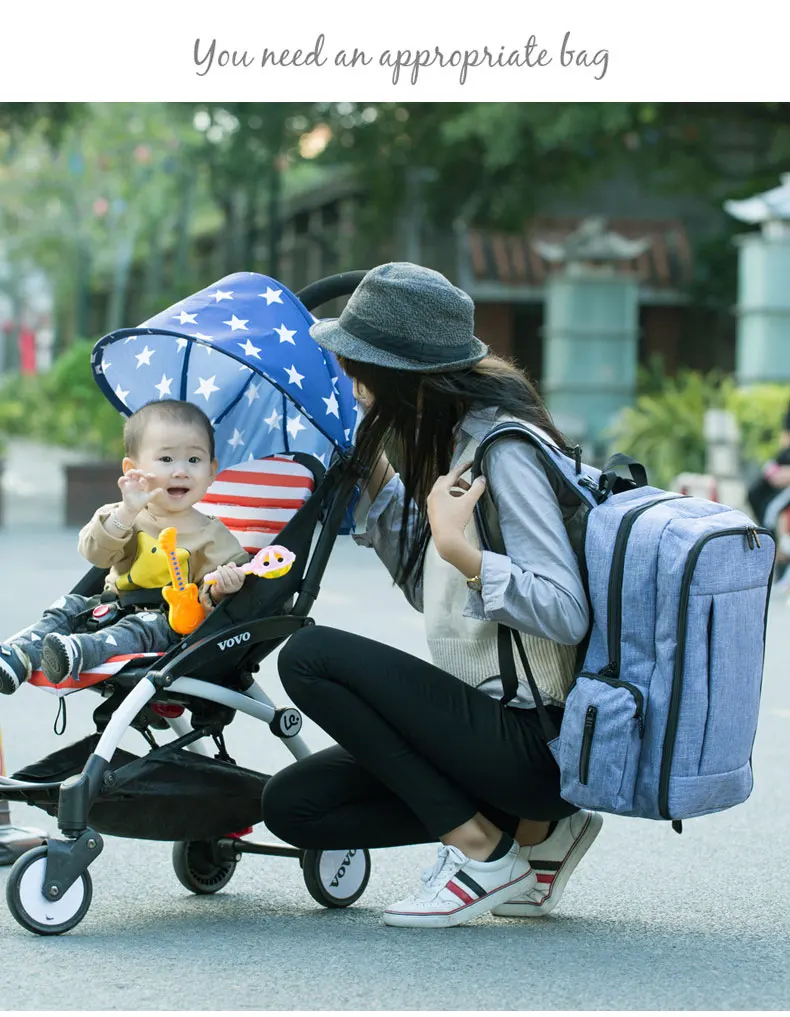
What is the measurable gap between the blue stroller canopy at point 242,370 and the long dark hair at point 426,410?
22cm

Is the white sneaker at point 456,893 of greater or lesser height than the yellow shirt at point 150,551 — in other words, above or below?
below

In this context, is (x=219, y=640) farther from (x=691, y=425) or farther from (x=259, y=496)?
(x=691, y=425)

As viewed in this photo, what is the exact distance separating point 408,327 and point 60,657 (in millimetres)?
1041

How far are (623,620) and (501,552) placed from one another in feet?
1.03

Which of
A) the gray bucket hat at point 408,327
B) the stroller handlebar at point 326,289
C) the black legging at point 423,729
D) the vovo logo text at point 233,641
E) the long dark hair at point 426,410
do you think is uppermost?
the stroller handlebar at point 326,289

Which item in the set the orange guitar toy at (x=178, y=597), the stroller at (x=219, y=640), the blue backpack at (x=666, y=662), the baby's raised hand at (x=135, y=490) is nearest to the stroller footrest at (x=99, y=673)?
the stroller at (x=219, y=640)

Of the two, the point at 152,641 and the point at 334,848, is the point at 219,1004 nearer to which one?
the point at 334,848

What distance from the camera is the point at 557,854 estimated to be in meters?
3.78

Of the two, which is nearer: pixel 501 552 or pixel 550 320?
pixel 501 552

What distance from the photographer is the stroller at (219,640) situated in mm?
3506

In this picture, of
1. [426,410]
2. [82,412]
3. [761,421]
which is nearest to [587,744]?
[426,410]

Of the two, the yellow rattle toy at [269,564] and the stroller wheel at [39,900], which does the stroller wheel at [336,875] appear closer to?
the stroller wheel at [39,900]

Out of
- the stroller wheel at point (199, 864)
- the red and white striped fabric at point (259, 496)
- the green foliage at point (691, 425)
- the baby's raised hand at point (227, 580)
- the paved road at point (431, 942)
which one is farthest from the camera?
the green foliage at point (691, 425)
